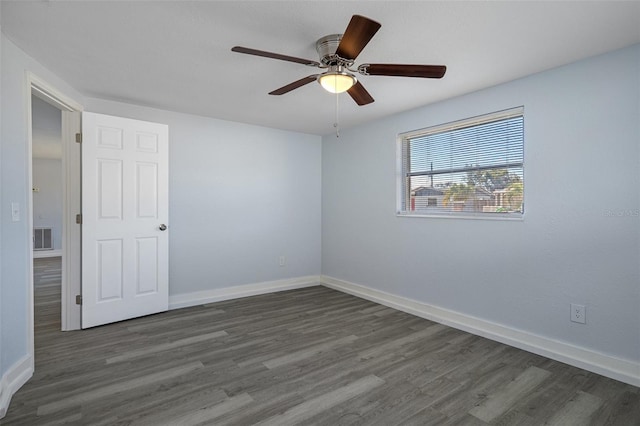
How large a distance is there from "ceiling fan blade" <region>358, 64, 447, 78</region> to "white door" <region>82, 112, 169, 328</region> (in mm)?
2598

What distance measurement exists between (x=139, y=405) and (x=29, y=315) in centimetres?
119

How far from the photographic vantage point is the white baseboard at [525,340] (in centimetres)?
229

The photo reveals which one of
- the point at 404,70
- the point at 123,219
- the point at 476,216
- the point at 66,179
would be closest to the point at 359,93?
the point at 404,70

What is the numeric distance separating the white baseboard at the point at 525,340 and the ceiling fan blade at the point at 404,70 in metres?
2.31

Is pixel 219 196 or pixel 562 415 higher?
pixel 219 196

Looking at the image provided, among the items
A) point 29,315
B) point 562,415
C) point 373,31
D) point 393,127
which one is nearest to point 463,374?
point 562,415

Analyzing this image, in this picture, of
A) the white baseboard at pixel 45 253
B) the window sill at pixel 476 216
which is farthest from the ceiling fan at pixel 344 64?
the white baseboard at pixel 45 253

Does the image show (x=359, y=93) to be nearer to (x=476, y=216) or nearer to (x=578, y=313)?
(x=476, y=216)

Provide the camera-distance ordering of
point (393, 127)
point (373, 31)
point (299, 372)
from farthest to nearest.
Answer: point (393, 127) < point (299, 372) < point (373, 31)

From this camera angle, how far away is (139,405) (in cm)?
197

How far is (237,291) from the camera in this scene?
4320 mm

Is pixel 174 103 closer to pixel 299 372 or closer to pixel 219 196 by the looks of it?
pixel 219 196

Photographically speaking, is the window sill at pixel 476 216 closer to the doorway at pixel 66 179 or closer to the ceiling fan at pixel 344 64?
the ceiling fan at pixel 344 64

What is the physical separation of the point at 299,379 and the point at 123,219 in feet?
8.09
